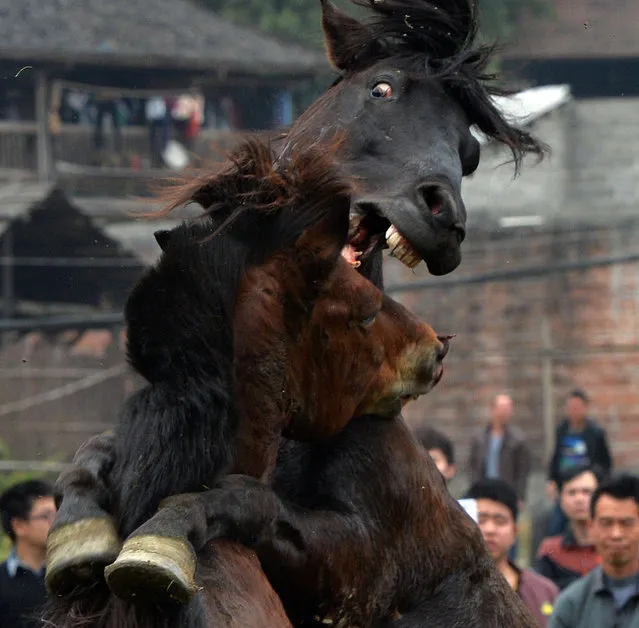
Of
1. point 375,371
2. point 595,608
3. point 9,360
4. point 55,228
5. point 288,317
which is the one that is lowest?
point 9,360

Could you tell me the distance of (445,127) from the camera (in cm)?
464

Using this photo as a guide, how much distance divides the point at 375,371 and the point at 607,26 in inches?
1040

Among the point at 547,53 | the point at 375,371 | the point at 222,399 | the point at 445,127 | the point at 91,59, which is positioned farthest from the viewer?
the point at 547,53

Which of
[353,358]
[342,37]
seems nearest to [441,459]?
[342,37]

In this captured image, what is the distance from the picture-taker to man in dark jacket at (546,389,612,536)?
12.5 metres

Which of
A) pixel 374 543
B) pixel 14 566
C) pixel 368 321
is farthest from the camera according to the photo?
pixel 14 566

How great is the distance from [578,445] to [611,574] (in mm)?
5765

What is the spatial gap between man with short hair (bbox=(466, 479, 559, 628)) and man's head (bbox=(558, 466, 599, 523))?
1.35 metres

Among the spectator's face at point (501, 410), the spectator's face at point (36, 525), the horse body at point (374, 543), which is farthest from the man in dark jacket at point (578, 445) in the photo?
the horse body at point (374, 543)

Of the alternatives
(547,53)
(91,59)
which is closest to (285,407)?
(91,59)

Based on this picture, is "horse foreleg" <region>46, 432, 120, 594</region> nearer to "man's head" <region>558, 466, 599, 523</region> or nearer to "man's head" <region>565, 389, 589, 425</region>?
"man's head" <region>558, 466, 599, 523</region>

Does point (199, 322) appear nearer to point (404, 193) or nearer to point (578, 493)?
point (404, 193)

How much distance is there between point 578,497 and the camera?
9391 millimetres

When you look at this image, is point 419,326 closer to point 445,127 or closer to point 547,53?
point 445,127
